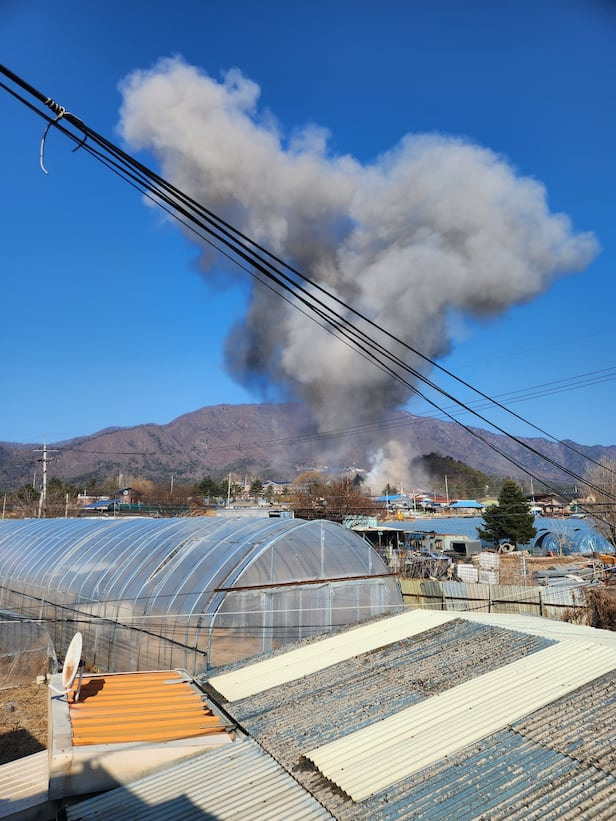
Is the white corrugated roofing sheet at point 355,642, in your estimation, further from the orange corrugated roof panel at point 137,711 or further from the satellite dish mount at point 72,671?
the satellite dish mount at point 72,671

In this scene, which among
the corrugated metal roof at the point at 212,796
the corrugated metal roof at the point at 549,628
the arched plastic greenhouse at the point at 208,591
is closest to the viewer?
the corrugated metal roof at the point at 212,796

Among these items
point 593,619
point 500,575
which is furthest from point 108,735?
point 500,575

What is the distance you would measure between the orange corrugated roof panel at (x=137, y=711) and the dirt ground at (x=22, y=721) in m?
2.90

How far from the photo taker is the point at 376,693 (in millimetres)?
7863

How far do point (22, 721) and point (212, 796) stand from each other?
8.00m

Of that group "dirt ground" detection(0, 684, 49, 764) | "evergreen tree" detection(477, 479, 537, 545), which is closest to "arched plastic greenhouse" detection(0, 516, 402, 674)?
"dirt ground" detection(0, 684, 49, 764)

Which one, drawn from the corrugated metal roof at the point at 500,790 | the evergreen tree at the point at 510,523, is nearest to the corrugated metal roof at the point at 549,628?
the corrugated metal roof at the point at 500,790

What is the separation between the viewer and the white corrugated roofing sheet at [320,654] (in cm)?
897

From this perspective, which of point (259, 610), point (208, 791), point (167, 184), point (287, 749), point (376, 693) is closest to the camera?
point (167, 184)

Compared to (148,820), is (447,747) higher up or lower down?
higher up

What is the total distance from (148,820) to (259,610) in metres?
5.86

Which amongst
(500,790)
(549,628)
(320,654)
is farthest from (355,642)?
(500,790)

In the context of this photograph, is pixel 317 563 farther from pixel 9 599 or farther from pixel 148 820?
pixel 9 599

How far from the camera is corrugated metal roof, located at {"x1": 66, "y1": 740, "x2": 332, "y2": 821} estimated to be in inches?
210
